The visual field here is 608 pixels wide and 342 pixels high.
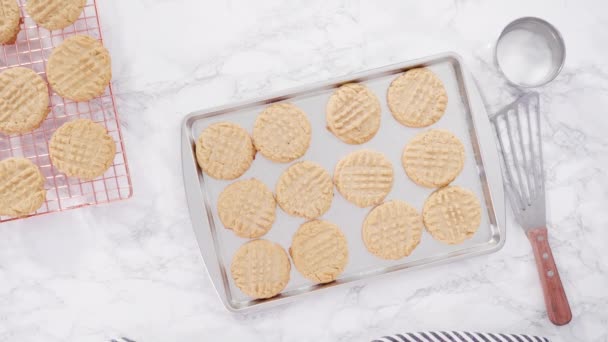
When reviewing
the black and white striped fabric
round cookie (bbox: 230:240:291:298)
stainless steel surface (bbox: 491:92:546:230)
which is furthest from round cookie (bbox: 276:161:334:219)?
stainless steel surface (bbox: 491:92:546:230)

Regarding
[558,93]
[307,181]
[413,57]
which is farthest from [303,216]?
[558,93]

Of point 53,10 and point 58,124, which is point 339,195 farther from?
point 53,10

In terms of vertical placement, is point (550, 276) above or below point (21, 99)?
below

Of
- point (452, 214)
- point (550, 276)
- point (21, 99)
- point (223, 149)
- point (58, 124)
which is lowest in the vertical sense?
point (550, 276)

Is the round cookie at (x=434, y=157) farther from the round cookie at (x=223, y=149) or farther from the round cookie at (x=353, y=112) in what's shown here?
the round cookie at (x=223, y=149)

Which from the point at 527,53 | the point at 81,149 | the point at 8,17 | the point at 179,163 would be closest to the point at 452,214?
the point at 527,53

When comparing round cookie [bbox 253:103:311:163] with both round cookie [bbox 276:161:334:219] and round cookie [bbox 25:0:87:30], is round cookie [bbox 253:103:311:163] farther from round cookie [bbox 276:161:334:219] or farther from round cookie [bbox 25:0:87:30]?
round cookie [bbox 25:0:87:30]
